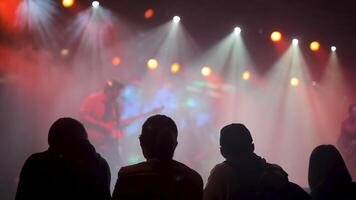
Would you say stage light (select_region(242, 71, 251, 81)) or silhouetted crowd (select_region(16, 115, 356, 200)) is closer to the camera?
silhouetted crowd (select_region(16, 115, 356, 200))

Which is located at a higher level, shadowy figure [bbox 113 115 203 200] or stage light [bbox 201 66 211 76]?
stage light [bbox 201 66 211 76]

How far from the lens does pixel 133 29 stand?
26.9 ft

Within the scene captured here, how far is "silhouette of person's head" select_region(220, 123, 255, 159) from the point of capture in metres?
2.34

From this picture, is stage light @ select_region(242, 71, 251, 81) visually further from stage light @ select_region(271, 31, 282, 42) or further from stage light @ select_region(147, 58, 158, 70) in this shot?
stage light @ select_region(147, 58, 158, 70)

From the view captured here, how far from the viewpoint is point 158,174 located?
1.97m

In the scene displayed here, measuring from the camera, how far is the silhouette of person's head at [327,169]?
2336mm

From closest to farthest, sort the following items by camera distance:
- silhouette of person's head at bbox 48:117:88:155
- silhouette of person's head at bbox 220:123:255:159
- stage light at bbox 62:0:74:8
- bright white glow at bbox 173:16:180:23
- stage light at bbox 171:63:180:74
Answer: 1. silhouette of person's head at bbox 48:117:88:155
2. silhouette of person's head at bbox 220:123:255:159
3. stage light at bbox 62:0:74:8
4. bright white glow at bbox 173:16:180:23
5. stage light at bbox 171:63:180:74

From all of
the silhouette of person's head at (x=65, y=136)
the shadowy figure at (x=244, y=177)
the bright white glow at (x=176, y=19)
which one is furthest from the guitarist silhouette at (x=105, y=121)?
the shadowy figure at (x=244, y=177)

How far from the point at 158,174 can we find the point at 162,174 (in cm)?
2

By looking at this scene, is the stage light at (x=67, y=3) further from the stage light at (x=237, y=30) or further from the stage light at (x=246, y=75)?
the stage light at (x=246, y=75)

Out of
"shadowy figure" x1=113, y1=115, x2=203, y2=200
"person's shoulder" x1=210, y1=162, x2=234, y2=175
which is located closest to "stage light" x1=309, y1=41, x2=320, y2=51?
"person's shoulder" x1=210, y1=162, x2=234, y2=175

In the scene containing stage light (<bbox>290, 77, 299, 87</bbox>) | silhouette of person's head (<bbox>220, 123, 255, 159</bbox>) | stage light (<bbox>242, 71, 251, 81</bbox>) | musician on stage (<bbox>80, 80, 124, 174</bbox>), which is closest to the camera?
silhouette of person's head (<bbox>220, 123, 255, 159</bbox>)

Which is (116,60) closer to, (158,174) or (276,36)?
(276,36)

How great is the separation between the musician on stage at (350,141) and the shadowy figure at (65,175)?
6.91m
